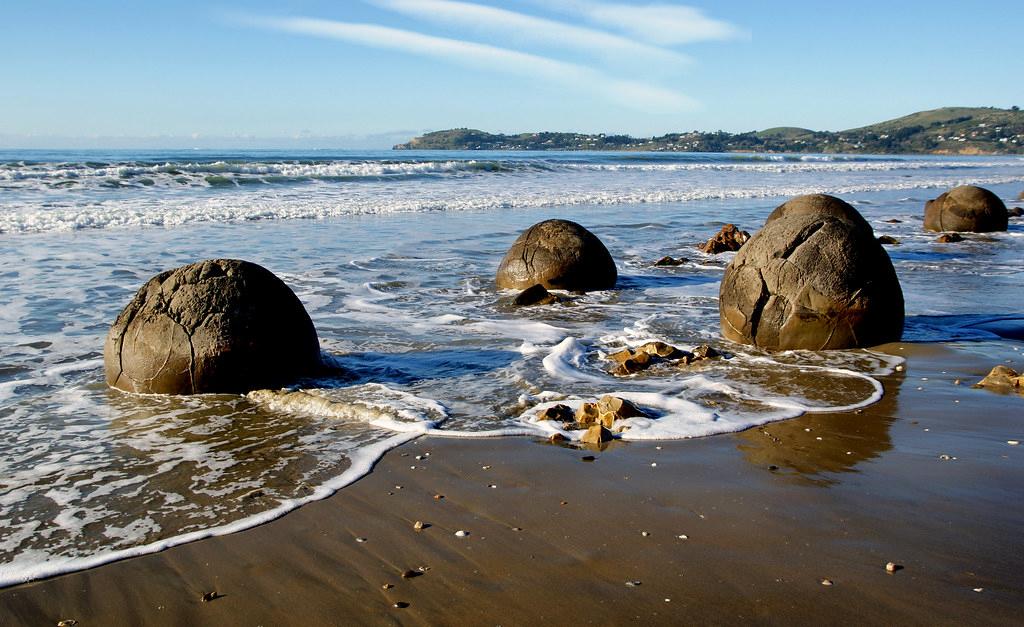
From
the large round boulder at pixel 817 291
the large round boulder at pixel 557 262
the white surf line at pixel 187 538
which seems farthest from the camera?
the large round boulder at pixel 557 262

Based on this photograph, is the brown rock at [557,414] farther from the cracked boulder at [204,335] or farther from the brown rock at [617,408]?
the cracked boulder at [204,335]

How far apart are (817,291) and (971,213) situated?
42.6ft

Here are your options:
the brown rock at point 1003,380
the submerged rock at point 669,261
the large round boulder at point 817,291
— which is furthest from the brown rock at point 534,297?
the brown rock at point 1003,380

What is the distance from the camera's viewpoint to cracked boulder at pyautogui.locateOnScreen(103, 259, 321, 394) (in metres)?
6.09

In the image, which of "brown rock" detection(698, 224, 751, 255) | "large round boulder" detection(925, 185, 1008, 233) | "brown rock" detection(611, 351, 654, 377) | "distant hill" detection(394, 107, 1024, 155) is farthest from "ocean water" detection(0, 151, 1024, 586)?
"distant hill" detection(394, 107, 1024, 155)

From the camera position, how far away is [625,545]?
3.70 meters

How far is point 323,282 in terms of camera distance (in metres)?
11.3

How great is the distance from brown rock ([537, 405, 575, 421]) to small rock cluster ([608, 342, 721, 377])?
4.14 ft

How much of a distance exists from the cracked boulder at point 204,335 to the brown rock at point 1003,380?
4992mm

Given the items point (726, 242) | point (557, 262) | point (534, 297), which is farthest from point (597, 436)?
point (726, 242)

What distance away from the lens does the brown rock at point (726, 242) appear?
1508 centimetres

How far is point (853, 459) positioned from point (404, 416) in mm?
2693

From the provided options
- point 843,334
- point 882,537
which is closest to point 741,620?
point 882,537

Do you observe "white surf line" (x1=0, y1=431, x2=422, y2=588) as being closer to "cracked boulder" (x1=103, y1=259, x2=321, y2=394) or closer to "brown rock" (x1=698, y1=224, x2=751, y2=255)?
"cracked boulder" (x1=103, y1=259, x2=321, y2=394)
